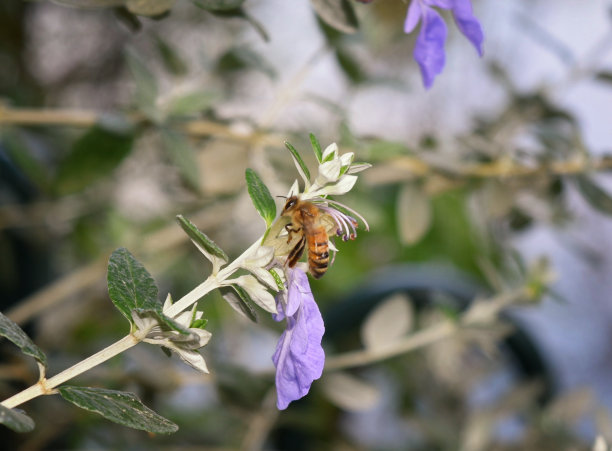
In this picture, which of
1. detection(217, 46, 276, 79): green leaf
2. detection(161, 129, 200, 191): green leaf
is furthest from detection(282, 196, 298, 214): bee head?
detection(217, 46, 276, 79): green leaf

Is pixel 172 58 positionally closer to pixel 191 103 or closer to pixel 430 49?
pixel 191 103

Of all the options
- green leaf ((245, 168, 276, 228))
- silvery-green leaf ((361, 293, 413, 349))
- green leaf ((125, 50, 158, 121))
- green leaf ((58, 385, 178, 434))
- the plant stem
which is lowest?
silvery-green leaf ((361, 293, 413, 349))

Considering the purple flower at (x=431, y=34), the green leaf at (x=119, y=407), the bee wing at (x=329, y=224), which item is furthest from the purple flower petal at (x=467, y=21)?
the green leaf at (x=119, y=407)

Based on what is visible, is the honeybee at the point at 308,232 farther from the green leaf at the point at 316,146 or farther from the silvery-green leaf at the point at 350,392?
the silvery-green leaf at the point at 350,392

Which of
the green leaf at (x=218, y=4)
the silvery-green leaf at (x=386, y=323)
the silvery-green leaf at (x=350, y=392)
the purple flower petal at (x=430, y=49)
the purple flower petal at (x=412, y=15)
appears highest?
the purple flower petal at (x=412, y=15)

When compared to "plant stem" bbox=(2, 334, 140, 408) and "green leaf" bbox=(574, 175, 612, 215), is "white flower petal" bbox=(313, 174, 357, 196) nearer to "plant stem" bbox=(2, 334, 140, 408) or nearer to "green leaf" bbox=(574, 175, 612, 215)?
"plant stem" bbox=(2, 334, 140, 408)

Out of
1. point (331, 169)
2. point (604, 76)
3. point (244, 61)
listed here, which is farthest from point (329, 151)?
point (604, 76)

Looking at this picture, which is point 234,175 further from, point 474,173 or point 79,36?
point 79,36

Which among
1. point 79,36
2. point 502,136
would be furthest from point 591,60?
point 79,36
